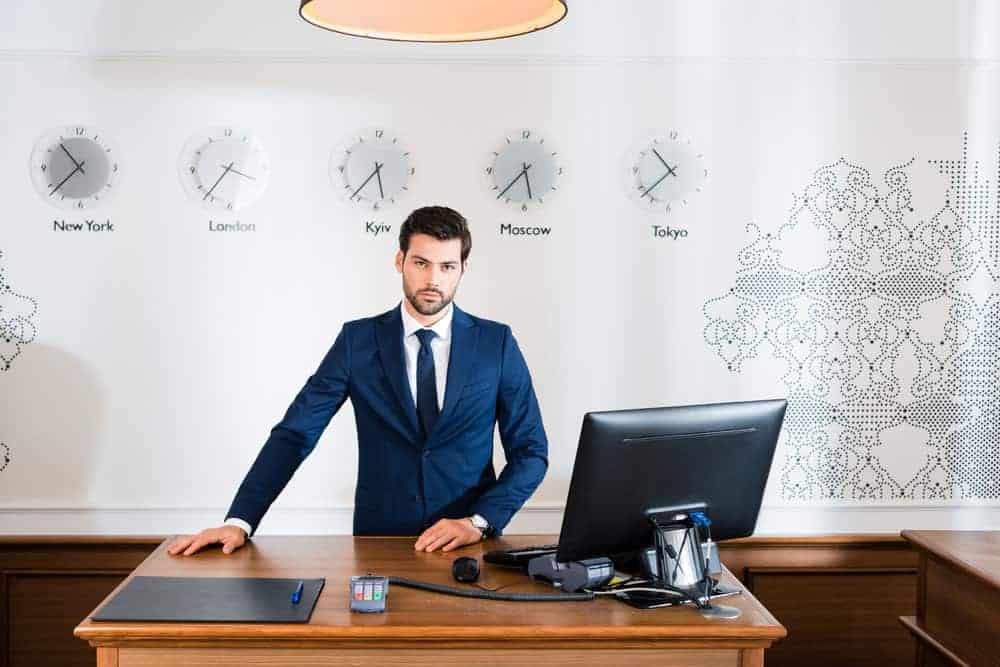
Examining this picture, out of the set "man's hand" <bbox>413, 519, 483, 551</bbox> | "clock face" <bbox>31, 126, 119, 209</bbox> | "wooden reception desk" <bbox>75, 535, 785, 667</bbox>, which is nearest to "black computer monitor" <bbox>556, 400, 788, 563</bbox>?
"wooden reception desk" <bbox>75, 535, 785, 667</bbox>

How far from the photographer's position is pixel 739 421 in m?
2.12

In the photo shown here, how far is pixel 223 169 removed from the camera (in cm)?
357

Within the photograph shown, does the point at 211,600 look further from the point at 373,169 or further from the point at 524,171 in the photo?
the point at 524,171

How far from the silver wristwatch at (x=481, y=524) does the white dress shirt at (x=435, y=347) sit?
1.19 ft

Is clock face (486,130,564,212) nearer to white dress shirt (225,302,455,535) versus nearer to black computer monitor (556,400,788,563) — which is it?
white dress shirt (225,302,455,535)

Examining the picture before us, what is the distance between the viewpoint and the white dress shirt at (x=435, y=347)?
2744 mm

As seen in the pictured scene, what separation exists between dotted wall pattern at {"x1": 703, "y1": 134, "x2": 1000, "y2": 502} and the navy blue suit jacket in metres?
A: 1.17

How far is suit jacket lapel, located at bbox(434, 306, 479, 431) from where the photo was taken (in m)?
2.67

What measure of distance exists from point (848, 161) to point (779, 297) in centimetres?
57

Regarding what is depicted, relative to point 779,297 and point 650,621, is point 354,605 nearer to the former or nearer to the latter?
point 650,621

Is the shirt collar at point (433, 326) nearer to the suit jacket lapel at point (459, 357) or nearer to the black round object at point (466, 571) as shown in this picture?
the suit jacket lapel at point (459, 357)

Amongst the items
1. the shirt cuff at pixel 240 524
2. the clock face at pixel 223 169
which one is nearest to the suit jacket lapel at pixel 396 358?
the shirt cuff at pixel 240 524

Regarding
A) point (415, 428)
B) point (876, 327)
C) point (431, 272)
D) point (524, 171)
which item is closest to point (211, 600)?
point (415, 428)

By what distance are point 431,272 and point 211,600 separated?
1.12m
